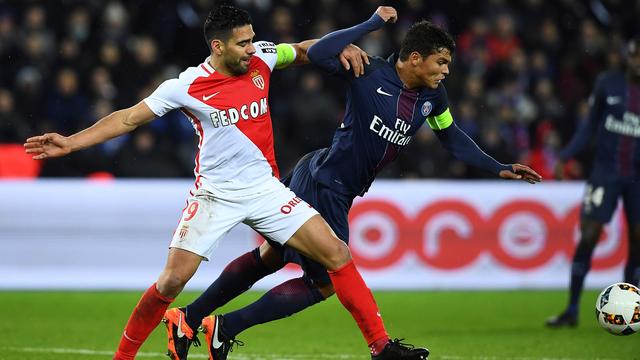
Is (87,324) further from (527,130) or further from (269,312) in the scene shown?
(527,130)

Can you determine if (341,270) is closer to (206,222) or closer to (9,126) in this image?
(206,222)

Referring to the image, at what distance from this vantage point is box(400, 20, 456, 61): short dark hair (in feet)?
20.9

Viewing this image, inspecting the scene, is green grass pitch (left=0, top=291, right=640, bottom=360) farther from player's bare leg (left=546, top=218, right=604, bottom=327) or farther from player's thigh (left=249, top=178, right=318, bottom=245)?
player's thigh (left=249, top=178, right=318, bottom=245)

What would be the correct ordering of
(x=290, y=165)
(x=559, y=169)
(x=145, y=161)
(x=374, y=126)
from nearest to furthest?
1. (x=374, y=126)
2. (x=559, y=169)
3. (x=145, y=161)
4. (x=290, y=165)

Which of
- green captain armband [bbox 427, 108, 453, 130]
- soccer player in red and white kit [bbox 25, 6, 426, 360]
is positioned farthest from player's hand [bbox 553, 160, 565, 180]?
soccer player in red and white kit [bbox 25, 6, 426, 360]

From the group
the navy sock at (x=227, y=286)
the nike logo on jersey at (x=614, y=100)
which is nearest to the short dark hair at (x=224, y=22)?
the navy sock at (x=227, y=286)

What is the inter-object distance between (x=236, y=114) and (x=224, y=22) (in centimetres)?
53

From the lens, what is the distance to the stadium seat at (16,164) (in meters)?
12.9

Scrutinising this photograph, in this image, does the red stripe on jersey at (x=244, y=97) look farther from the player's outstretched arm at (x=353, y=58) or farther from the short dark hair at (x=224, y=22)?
the player's outstretched arm at (x=353, y=58)

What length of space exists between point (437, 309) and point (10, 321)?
158 inches

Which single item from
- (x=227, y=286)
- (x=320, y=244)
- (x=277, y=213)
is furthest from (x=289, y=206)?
(x=227, y=286)

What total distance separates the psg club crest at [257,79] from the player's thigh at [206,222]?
693mm

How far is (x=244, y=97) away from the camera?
6172mm

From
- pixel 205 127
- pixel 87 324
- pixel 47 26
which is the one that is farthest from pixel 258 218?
pixel 47 26
